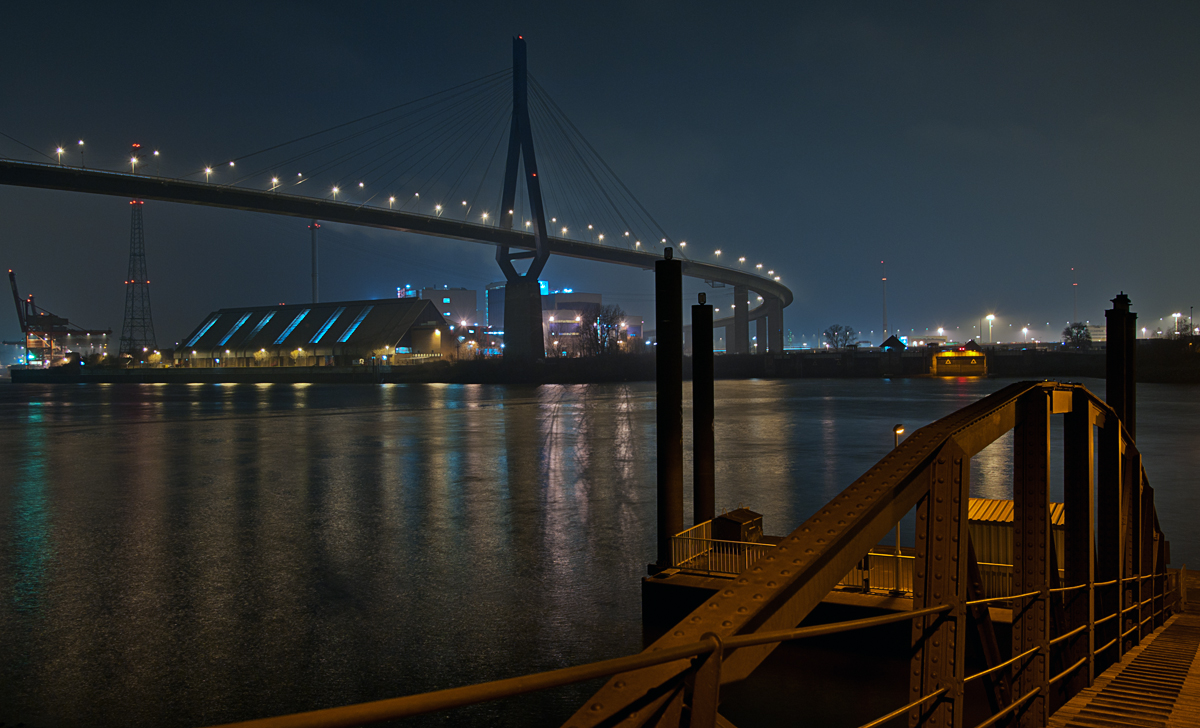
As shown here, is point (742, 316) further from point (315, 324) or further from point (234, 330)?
point (234, 330)

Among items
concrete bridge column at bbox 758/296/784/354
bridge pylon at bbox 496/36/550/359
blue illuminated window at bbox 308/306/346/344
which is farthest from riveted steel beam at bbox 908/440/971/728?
concrete bridge column at bbox 758/296/784/354

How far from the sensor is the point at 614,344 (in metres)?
96.4

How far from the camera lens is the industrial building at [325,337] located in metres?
91.6

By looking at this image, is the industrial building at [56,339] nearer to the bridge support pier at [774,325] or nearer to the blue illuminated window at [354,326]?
the blue illuminated window at [354,326]

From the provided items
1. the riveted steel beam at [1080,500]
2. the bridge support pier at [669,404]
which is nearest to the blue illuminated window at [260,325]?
the bridge support pier at [669,404]

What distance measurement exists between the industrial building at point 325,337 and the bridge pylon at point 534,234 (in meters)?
19.9

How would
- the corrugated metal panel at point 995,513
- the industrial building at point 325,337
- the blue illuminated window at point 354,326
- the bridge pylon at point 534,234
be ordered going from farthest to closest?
the blue illuminated window at point 354,326 → the industrial building at point 325,337 → the bridge pylon at point 534,234 → the corrugated metal panel at point 995,513

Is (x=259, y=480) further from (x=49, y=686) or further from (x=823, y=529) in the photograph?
(x=823, y=529)

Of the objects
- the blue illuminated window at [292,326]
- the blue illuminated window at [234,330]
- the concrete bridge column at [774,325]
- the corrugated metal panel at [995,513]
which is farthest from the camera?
the concrete bridge column at [774,325]

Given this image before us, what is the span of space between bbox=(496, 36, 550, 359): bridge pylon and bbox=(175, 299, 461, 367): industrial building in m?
19.9

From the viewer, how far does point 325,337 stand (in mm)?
97625

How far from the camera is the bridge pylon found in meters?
68.9

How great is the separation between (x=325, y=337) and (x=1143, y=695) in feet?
329

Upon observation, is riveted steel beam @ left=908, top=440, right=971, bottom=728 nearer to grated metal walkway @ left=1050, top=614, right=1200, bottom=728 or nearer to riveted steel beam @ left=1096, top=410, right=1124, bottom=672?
grated metal walkway @ left=1050, top=614, right=1200, bottom=728
